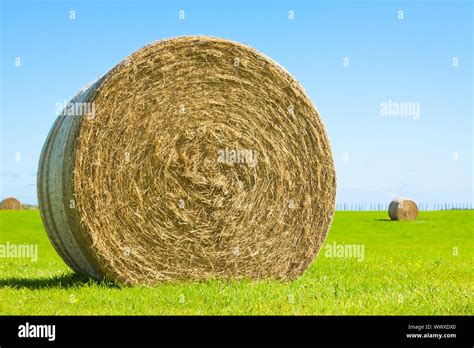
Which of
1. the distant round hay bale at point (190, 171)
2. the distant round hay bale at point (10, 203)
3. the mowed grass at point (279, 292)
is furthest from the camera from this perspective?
the distant round hay bale at point (10, 203)

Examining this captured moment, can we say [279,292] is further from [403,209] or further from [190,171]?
[403,209]

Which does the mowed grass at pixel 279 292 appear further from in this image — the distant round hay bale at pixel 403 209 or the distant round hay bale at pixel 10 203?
the distant round hay bale at pixel 10 203

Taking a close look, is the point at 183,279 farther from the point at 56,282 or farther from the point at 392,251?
the point at 392,251

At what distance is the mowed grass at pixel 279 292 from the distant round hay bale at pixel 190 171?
362 mm

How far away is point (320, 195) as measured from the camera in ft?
29.3

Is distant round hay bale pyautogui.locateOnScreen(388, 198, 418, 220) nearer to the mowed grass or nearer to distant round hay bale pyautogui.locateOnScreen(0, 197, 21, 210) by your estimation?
the mowed grass

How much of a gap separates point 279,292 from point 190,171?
1866 millimetres

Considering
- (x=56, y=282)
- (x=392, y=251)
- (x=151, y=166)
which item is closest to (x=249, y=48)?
(x=151, y=166)

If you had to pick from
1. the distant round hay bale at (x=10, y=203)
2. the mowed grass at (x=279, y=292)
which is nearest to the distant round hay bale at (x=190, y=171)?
the mowed grass at (x=279, y=292)

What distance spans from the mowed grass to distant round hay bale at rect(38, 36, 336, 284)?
36 cm

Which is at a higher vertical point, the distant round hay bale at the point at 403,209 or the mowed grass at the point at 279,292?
the distant round hay bale at the point at 403,209

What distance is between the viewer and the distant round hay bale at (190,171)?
771cm

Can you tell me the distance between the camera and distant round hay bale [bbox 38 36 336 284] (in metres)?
7.71
